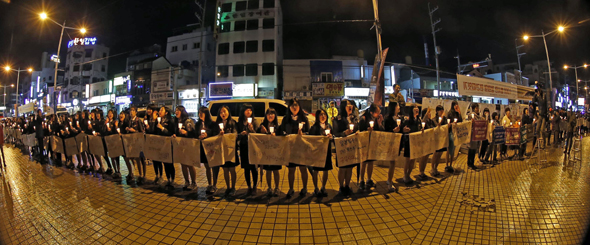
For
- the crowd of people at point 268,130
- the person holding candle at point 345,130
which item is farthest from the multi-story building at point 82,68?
the person holding candle at point 345,130

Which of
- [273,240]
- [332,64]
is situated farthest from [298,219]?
[332,64]

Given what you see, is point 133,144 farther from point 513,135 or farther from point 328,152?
point 513,135

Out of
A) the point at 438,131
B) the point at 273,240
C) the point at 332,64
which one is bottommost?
the point at 273,240

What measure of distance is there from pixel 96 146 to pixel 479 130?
1128 cm

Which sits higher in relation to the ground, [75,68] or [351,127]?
[75,68]

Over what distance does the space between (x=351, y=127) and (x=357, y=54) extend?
27.2m

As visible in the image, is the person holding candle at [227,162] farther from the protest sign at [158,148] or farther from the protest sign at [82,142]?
the protest sign at [82,142]

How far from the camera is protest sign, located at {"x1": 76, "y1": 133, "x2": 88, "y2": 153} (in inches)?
289

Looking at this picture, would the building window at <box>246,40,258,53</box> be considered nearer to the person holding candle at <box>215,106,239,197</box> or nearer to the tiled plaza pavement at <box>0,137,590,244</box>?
the tiled plaza pavement at <box>0,137,590,244</box>

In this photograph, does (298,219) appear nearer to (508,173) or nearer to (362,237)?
(362,237)

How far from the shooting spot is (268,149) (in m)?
4.78

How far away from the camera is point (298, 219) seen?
3.80 metres

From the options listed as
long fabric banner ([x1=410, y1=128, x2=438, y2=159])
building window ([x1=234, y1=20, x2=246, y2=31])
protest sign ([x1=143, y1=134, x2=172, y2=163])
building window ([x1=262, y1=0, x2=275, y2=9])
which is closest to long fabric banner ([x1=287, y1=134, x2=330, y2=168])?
long fabric banner ([x1=410, y1=128, x2=438, y2=159])

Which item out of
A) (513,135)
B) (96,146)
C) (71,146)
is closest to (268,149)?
(96,146)
